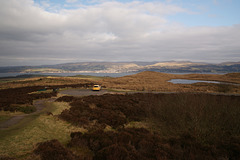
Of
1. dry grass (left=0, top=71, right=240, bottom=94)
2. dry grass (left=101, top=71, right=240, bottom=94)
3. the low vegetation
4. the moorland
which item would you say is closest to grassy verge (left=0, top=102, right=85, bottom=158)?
the moorland

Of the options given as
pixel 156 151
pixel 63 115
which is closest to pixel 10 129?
pixel 63 115

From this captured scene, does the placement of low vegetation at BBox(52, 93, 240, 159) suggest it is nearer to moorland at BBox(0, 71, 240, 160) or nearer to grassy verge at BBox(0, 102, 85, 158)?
moorland at BBox(0, 71, 240, 160)

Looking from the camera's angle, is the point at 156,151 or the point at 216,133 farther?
the point at 216,133

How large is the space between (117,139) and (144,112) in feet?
28.1

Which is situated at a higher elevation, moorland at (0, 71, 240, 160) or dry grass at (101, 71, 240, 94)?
moorland at (0, 71, 240, 160)

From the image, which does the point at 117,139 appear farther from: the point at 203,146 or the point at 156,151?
the point at 203,146

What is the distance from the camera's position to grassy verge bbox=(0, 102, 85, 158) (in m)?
7.36

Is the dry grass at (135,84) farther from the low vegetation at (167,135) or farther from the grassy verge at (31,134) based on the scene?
the grassy verge at (31,134)

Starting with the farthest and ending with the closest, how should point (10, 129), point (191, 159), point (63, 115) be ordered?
point (63, 115) → point (10, 129) → point (191, 159)

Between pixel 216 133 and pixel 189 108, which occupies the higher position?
pixel 189 108

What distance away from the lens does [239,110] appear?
38.4 ft

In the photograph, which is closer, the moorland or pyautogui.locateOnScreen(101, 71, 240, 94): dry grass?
the moorland

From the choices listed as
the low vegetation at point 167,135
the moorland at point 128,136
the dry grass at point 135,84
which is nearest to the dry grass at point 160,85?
the dry grass at point 135,84

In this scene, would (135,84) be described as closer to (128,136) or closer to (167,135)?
(167,135)
